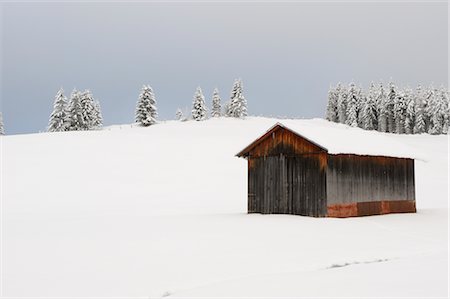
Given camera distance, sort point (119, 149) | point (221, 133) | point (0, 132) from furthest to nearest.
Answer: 1. point (0, 132)
2. point (221, 133)
3. point (119, 149)

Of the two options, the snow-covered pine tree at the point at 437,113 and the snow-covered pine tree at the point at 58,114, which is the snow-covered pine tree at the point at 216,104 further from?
the snow-covered pine tree at the point at 437,113

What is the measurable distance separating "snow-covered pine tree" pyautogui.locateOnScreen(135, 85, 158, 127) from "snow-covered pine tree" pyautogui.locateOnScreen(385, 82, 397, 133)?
51602mm

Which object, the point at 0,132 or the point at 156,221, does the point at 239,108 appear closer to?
the point at 0,132

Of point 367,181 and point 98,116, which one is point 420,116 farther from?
point 367,181

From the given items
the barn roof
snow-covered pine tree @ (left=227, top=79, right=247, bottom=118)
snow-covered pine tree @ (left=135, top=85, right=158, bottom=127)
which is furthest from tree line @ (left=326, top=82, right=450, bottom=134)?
the barn roof

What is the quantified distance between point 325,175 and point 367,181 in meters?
3.79

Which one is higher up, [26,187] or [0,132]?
[0,132]

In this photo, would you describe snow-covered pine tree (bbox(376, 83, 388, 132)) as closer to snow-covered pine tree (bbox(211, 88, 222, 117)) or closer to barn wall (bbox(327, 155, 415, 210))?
snow-covered pine tree (bbox(211, 88, 222, 117))

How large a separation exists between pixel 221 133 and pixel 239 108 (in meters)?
29.6

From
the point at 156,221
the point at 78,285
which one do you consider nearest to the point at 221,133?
the point at 156,221

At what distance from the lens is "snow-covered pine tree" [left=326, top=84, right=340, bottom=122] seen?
399 feet

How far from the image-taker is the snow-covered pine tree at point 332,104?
121594 mm

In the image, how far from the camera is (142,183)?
39.7m

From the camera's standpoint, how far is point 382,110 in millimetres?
105250
